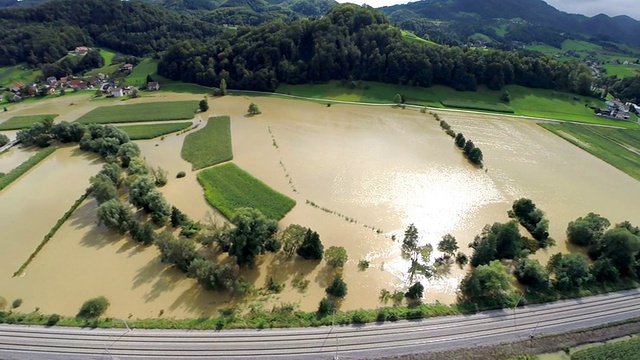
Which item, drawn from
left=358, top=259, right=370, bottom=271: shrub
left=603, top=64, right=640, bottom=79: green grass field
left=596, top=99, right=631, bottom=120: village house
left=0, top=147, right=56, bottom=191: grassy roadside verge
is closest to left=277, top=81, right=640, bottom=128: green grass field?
left=596, top=99, right=631, bottom=120: village house

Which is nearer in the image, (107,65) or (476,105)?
(476,105)

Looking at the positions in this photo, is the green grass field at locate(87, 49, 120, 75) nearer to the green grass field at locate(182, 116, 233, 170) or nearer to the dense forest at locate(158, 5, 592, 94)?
the dense forest at locate(158, 5, 592, 94)

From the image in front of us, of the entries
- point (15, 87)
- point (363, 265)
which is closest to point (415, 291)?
point (363, 265)

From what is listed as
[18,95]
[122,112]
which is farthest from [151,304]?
[18,95]

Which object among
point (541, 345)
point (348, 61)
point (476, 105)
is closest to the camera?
point (541, 345)

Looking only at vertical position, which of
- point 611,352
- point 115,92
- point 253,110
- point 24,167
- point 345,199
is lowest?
point 24,167

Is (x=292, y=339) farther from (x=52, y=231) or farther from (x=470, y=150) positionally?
(x=470, y=150)
